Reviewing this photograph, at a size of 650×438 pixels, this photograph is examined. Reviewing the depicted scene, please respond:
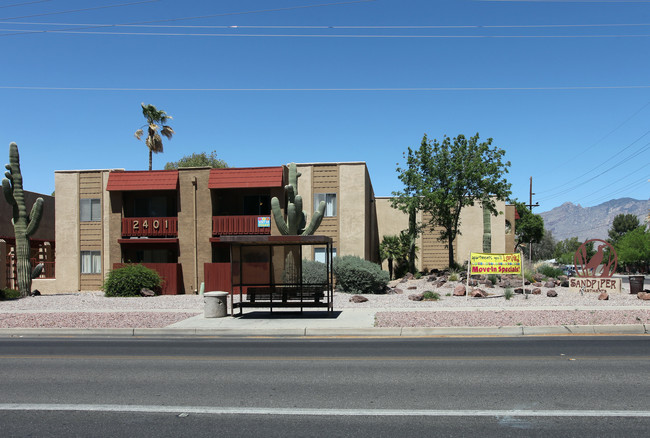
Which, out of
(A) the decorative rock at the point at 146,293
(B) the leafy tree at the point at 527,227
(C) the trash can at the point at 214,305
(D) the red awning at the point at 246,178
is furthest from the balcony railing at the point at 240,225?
(B) the leafy tree at the point at 527,227

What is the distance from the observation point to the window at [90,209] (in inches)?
1228

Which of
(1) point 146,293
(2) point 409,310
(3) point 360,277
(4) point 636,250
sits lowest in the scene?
(2) point 409,310

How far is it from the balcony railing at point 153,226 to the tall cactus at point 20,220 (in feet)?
20.8

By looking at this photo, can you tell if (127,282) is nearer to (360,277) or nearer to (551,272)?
(360,277)

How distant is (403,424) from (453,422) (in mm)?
546

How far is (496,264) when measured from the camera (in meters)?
21.3

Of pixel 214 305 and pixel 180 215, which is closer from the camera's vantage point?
pixel 214 305

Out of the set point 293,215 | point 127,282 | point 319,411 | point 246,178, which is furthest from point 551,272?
point 319,411

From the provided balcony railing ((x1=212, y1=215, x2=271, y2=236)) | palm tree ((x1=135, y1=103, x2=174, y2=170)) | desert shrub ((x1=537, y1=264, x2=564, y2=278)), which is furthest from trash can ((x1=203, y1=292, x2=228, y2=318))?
palm tree ((x1=135, y1=103, x2=174, y2=170))

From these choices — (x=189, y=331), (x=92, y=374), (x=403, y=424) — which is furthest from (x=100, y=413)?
(x=189, y=331)

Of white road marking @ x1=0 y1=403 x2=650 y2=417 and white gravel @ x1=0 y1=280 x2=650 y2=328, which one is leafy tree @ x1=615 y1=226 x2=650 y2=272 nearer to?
white gravel @ x1=0 y1=280 x2=650 y2=328

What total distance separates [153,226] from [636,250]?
58038mm

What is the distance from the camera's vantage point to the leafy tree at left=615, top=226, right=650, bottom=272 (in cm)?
6512

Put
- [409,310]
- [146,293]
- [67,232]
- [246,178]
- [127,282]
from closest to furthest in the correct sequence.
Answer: [409,310] → [127,282] → [146,293] → [246,178] → [67,232]
